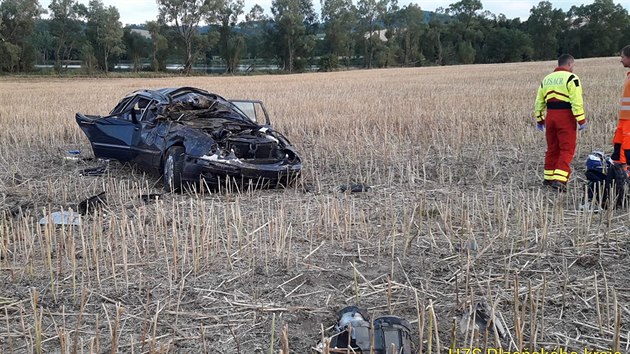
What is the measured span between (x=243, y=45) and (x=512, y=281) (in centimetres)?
6439

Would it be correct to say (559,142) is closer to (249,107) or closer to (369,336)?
(249,107)

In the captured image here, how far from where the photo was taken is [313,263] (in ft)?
17.4

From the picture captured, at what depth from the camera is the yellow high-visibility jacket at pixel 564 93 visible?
8.03m

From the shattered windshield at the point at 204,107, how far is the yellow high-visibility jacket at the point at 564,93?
4.03 m

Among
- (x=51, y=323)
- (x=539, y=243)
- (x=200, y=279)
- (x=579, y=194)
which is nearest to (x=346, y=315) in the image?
(x=200, y=279)

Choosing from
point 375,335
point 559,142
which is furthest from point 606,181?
point 375,335

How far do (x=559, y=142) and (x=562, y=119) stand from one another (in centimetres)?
30

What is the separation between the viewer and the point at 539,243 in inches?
215

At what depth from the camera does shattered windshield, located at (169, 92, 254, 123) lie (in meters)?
8.94

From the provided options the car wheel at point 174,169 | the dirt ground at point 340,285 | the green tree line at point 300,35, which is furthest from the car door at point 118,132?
the green tree line at point 300,35

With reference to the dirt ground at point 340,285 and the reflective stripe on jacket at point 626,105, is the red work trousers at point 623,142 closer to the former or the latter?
the reflective stripe on jacket at point 626,105

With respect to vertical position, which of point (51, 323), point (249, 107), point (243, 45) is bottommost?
point (51, 323)

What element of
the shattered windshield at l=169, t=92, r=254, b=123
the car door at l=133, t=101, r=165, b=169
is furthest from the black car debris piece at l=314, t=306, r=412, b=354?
the shattered windshield at l=169, t=92, r=254, b=123

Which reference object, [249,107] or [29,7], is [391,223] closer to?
[249,107]
